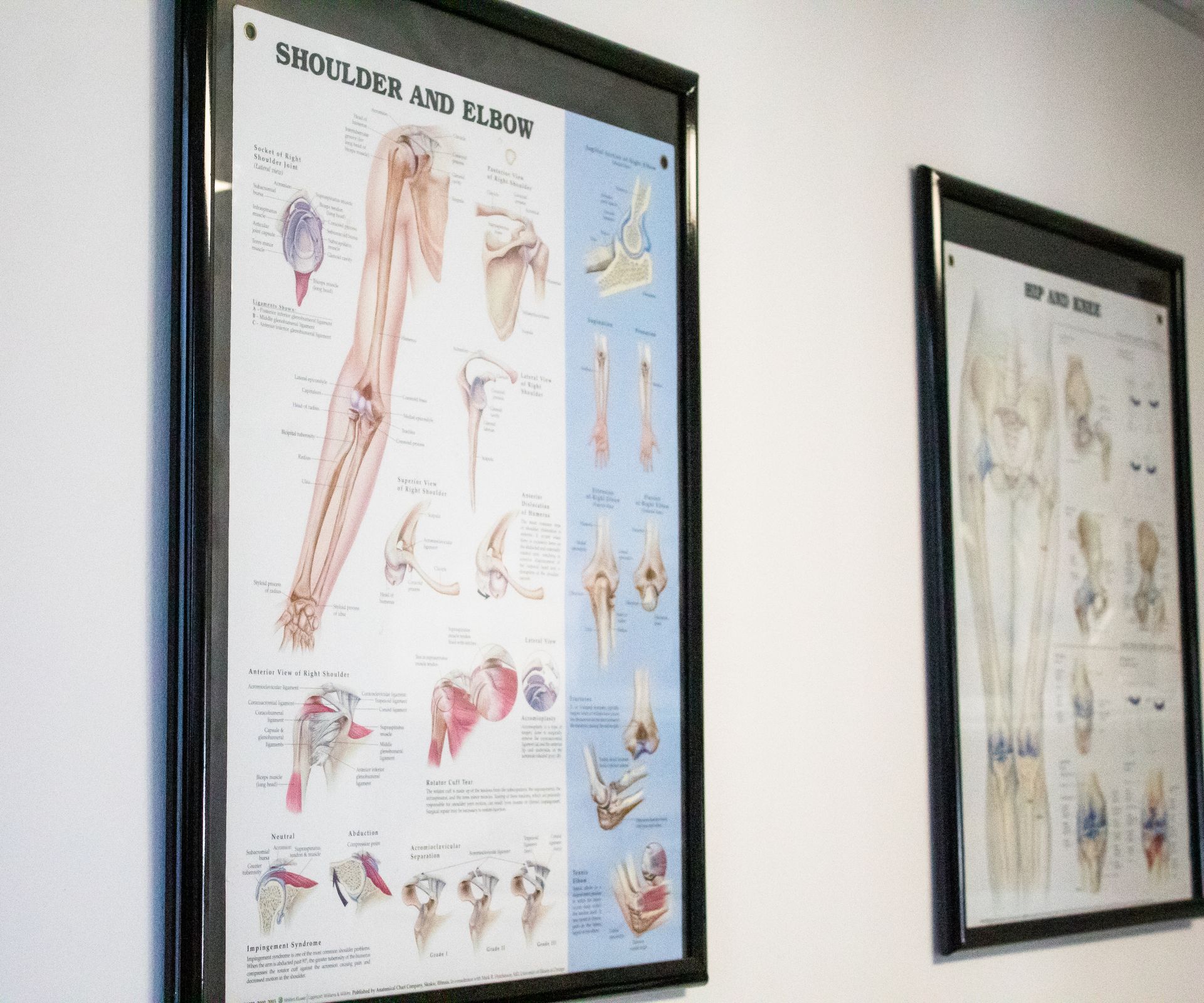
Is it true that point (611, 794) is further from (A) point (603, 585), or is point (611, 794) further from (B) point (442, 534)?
(B) point (442, 534)

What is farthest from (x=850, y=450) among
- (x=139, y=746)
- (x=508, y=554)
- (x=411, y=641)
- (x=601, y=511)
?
(x=139, y=746)

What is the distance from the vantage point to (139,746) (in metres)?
1.03

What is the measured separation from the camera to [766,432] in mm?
1529

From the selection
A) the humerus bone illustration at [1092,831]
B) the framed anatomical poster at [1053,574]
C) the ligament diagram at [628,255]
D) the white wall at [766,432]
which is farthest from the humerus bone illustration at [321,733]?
the humerus bone illustration at [1092,831]

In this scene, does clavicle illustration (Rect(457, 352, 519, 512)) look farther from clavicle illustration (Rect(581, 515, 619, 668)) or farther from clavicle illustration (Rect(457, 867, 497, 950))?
clavicle illustration (Rect(457, 867, 497, 950))

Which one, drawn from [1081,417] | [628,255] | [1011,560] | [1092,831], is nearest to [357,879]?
[628,255]

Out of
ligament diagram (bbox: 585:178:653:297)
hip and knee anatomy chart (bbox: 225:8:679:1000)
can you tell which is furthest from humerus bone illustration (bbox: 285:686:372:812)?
ligament diagram (bbox: 585:178:653:297)

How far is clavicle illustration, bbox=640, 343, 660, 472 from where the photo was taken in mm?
1377

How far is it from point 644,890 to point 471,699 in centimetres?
29

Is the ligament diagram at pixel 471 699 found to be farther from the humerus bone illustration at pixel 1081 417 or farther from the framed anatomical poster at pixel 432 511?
the humerus bone illustration at pixel 1081 417

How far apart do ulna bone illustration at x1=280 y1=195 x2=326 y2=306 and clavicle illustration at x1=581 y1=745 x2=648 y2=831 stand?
1.79 feet

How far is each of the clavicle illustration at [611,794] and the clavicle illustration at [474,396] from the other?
29 cm

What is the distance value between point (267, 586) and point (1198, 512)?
1590 millimetres

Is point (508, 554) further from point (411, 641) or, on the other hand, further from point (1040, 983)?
point (1040, 983)
